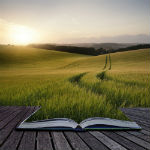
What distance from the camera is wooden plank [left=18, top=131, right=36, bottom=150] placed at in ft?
4.27

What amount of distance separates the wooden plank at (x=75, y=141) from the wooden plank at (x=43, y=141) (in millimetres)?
185

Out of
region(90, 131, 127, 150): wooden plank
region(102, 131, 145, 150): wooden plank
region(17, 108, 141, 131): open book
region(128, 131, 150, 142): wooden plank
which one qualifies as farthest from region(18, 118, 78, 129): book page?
region(128, 131, 150, 142): wooden plank

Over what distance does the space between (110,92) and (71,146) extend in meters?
2.73

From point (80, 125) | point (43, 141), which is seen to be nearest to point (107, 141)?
point (80, 125)

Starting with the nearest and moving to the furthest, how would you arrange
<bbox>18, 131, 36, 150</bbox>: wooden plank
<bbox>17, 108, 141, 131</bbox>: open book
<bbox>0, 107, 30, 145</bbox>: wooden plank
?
<bbox>18, 131, 36, 150</bbox>: wooden plank, <bbox>0, 107, 30, 145</bbox>: wooden plank, <bbox>17, 108, 141, 131</bbox>: open book

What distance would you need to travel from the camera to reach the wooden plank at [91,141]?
4.36 feet

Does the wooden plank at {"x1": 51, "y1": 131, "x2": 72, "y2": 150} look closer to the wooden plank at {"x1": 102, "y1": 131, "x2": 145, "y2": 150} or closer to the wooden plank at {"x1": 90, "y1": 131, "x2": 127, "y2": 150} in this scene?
the wooden plank at {"x1": 90, "y1": 131, "x2": 127, "y2": 150}

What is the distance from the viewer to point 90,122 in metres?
1.75

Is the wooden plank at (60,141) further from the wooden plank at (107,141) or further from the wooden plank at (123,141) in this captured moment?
the wooden plank at (123,141)

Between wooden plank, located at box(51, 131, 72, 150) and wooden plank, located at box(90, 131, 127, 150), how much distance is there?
12.8 inches

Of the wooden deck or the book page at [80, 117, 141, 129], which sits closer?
the wooden deck

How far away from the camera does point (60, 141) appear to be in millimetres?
1429

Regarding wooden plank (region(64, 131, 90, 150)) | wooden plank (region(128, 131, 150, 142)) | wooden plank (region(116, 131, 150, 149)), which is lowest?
Result: wooden plank (region(128, 131, 150, 142))

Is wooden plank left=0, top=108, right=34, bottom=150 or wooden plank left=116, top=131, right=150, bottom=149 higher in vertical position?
wooden plank left=0, top=108, right=34, bottom=150
